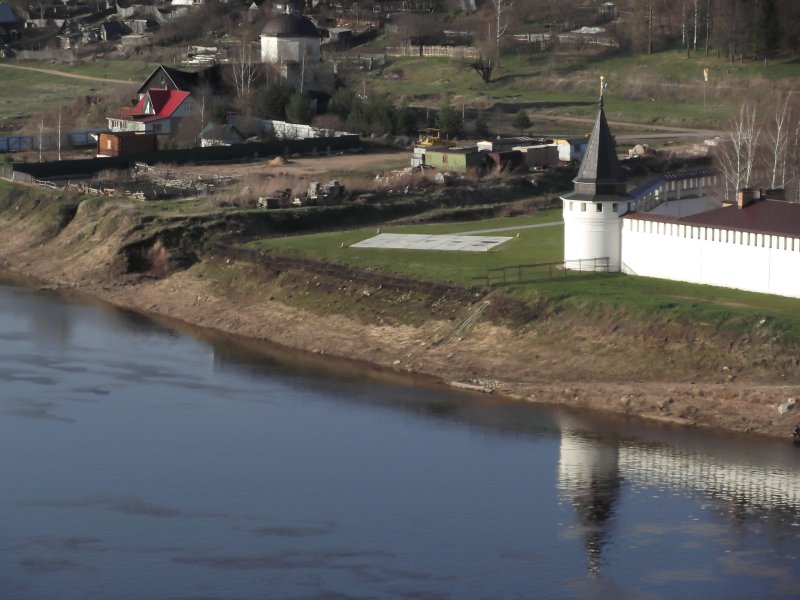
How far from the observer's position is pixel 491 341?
58.6 metres

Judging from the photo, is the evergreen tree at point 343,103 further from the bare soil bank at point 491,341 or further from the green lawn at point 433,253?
the bare soil bank at point 491,341

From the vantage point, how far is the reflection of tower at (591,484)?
1609 inches

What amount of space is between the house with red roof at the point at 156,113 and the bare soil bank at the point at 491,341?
104 ft

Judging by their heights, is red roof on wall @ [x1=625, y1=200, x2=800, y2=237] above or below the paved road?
below

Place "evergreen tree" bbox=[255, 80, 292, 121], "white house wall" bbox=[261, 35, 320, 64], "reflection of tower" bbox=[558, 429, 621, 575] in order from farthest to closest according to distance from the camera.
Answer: "white house wall" bbox=[261, 35, 320, 64] < "evergreen tree" bbox=[255, 80, 292, 121] < "reflection of tower" bbox=[558, 429, 621, 575]

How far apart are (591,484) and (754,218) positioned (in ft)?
58.9

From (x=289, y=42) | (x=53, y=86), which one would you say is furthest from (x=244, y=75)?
(x=53, y=86)

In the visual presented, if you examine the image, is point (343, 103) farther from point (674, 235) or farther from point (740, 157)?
point (674, 235)

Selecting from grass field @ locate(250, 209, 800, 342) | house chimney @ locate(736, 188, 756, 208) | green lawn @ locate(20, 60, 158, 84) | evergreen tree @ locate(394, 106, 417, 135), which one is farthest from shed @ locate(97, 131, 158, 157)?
house chimney @ locate(736, 188, 756, 208)

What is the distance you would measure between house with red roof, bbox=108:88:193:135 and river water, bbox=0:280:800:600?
50.8 m

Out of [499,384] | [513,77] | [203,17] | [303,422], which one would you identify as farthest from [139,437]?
[203,17]

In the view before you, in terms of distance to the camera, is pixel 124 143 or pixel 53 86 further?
pixel 53 86

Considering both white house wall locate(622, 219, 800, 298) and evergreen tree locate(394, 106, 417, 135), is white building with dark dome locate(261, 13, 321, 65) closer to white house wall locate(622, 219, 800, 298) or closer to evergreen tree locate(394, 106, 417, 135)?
evergreen tree locate(394, 106, 417, 135)

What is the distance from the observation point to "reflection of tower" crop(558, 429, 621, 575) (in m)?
40.9
